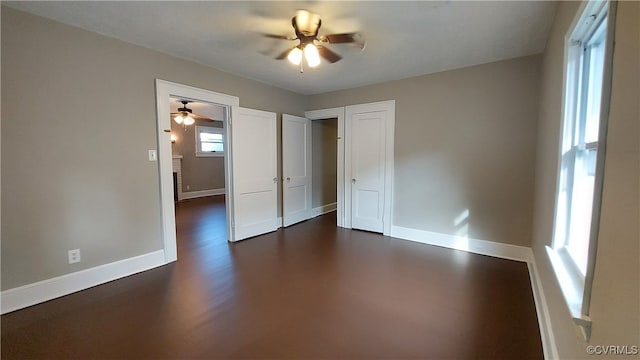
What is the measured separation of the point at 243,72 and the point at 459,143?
10.6 ft

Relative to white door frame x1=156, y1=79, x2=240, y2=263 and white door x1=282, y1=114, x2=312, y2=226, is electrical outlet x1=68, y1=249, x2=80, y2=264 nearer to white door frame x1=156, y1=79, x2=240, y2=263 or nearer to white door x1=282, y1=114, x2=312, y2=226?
white door frame x1=156, y1=79, x2=240, y2=263

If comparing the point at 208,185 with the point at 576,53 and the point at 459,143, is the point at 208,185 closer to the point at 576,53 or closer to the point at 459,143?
the point at 459,143

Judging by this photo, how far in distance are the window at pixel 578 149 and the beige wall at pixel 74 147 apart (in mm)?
3658

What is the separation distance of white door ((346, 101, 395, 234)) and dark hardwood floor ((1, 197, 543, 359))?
1078 mm

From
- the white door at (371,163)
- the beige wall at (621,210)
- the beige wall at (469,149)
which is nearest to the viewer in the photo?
the beige wall at (621,210)

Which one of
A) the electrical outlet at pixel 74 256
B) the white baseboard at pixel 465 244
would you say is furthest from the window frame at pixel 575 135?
the electrical outlet at pixel 74 256

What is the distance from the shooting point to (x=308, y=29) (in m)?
2.20

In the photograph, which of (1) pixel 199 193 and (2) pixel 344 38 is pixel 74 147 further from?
(1) pixel 199 193

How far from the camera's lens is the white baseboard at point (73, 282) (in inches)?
86.9

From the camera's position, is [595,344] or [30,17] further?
[30,17]

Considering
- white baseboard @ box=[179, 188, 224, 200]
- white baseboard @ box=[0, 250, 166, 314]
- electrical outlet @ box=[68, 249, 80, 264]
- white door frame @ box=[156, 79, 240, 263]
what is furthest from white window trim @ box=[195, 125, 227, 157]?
electrical outlet @ box=[68, 249, 80, 264]

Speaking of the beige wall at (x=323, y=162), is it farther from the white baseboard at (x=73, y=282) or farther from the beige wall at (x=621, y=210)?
the beige wall at (x=621, y=210)

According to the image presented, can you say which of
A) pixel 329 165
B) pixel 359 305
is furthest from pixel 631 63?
pixel 329 165

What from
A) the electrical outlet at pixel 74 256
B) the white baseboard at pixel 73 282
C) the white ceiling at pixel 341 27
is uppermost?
the white ceiling at pixel 341 27
